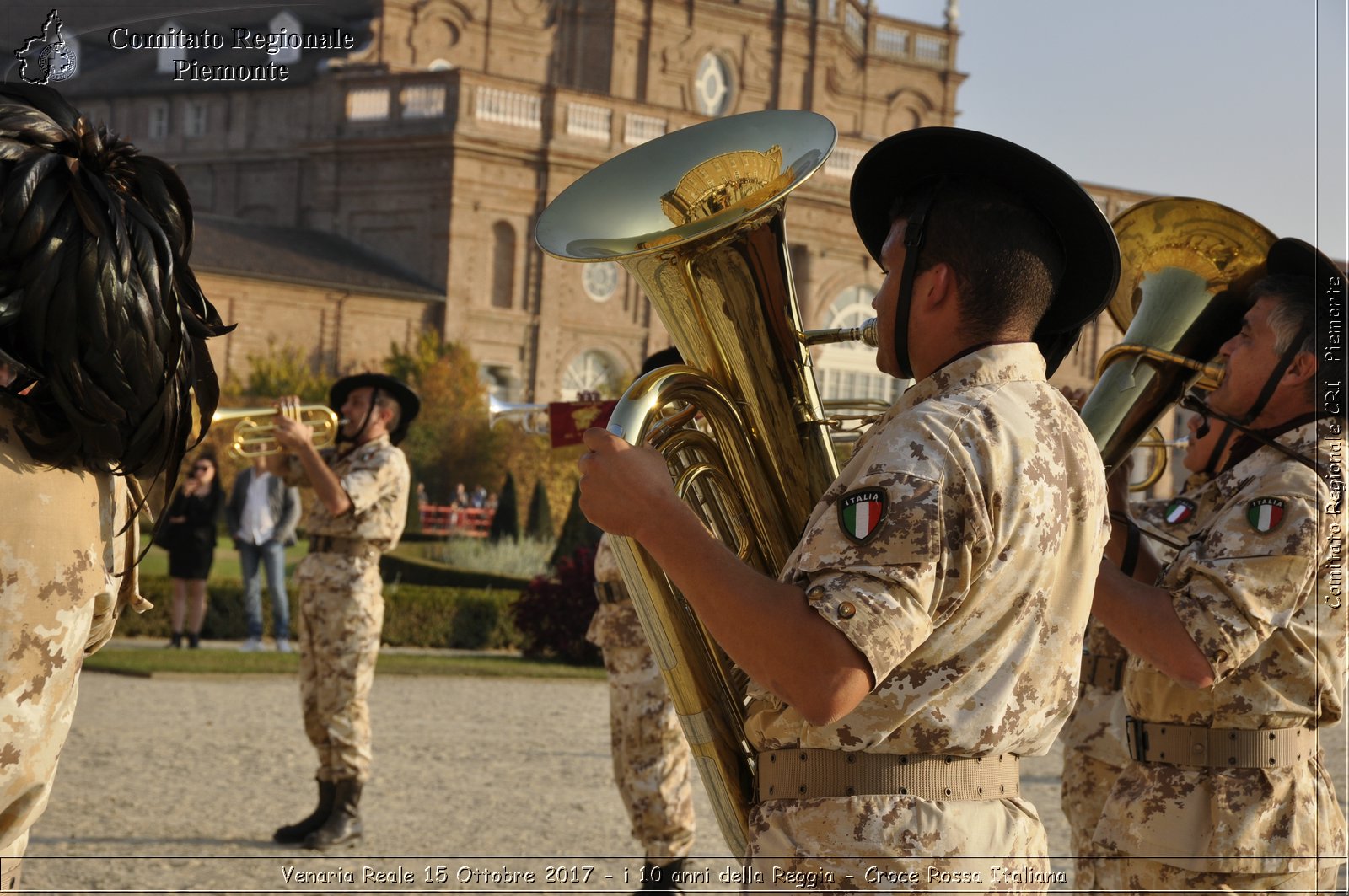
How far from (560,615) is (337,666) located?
10403 millimetres

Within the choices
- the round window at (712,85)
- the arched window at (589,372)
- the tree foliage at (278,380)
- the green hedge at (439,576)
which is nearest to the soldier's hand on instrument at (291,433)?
the green hedge at (439,576)

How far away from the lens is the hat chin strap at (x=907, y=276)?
265cm

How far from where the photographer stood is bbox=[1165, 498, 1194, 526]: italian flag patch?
4641mm

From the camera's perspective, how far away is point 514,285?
139 ft

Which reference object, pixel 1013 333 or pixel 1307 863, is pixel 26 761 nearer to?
pixel 1013 333

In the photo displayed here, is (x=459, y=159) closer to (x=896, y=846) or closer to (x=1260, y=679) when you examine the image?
(x=1260, y=679)

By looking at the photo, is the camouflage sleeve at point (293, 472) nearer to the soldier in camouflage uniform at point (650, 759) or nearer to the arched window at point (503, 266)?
the soldier in camouflage uniform at point (650, 759)

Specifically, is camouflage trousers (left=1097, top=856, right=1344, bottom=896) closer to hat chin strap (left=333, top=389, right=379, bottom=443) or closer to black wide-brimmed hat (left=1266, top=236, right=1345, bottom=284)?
black wide-brimmed hat (left=1266, top=236, right=1345, bottom=284)

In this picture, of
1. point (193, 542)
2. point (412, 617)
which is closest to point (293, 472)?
point (193, 542)

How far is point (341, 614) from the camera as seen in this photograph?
771 cm

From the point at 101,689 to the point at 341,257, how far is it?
2873 cm

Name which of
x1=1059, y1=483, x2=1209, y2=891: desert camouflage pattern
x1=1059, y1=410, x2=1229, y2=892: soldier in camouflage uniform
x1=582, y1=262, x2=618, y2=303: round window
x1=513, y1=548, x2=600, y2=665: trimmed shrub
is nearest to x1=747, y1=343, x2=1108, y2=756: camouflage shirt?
x1=1059, y1=410, x2=1229, y2=892: soldier in camouflage uniform

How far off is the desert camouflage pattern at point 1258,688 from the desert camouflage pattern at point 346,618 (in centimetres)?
459

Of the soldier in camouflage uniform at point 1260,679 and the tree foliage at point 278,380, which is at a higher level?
the tree foliage at point 278,380
